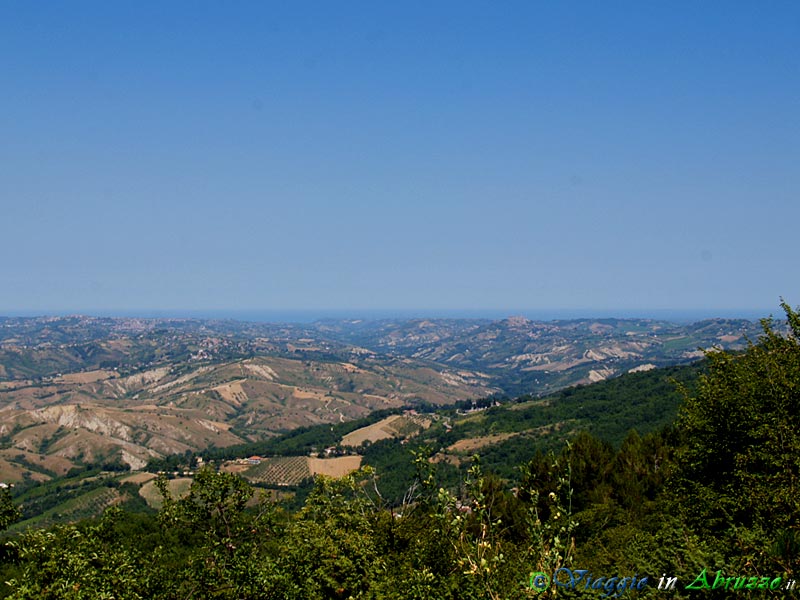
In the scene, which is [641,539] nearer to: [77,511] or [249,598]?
[249,598]

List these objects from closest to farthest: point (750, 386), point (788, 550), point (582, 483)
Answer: point (788, 550) < point (750, 386) < point (582, 483)

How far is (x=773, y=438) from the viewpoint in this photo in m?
23.4

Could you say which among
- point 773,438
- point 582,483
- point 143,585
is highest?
point 773,438

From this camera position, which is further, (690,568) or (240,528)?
(240,528)

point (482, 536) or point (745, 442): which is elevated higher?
point (482, 536)

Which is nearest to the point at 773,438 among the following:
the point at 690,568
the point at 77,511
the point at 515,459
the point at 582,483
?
the point at 690,568

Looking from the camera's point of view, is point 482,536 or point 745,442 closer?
point 482,536

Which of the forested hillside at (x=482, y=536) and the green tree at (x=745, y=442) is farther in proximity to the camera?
the green tree at (x=745, y=442)

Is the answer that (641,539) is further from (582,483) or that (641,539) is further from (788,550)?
(582,483)

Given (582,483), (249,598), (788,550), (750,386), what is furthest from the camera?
(582,483)

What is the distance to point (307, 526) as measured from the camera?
67.6 feet

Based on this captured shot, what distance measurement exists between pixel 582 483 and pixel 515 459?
12832cm

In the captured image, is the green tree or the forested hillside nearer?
the forested hillside

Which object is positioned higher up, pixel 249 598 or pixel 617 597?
pixel 617 597
